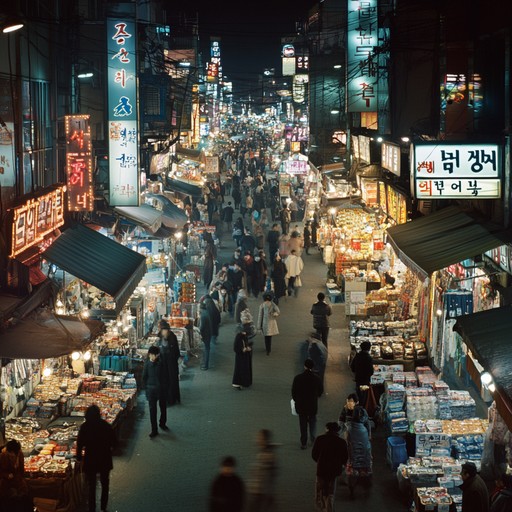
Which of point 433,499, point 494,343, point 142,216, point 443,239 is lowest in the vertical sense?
point 433,499

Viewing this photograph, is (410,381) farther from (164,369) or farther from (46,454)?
(46,454)

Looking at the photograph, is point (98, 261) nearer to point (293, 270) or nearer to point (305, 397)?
point (305, 397)

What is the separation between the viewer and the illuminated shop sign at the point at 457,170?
1388cm

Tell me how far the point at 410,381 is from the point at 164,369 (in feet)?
13.0

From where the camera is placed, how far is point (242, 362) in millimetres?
16891

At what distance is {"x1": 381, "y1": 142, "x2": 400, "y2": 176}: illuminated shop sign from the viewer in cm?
2127

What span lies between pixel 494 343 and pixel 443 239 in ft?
17.4

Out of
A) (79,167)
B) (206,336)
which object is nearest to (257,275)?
(206,336)

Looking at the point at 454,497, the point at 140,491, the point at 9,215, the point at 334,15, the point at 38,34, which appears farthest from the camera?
the point at 334,15

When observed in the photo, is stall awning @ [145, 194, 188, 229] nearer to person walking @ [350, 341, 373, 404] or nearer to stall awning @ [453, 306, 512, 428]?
person walking @ [350, 341, 373, 404]

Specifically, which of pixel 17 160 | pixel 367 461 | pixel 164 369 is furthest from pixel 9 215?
pixel 367 461

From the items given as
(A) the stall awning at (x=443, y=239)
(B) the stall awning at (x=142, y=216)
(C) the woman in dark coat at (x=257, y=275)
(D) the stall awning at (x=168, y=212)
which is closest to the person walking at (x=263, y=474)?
(A) the stall awning at (x=443, y=239)

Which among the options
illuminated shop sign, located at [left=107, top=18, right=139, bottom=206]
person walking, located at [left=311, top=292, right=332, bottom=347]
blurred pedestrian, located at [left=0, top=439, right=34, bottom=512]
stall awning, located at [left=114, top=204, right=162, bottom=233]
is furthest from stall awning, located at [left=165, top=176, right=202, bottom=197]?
blurred pedestrian, located at [left=0, top=439, right=34, bottom=512]

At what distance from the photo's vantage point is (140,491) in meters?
11.9
